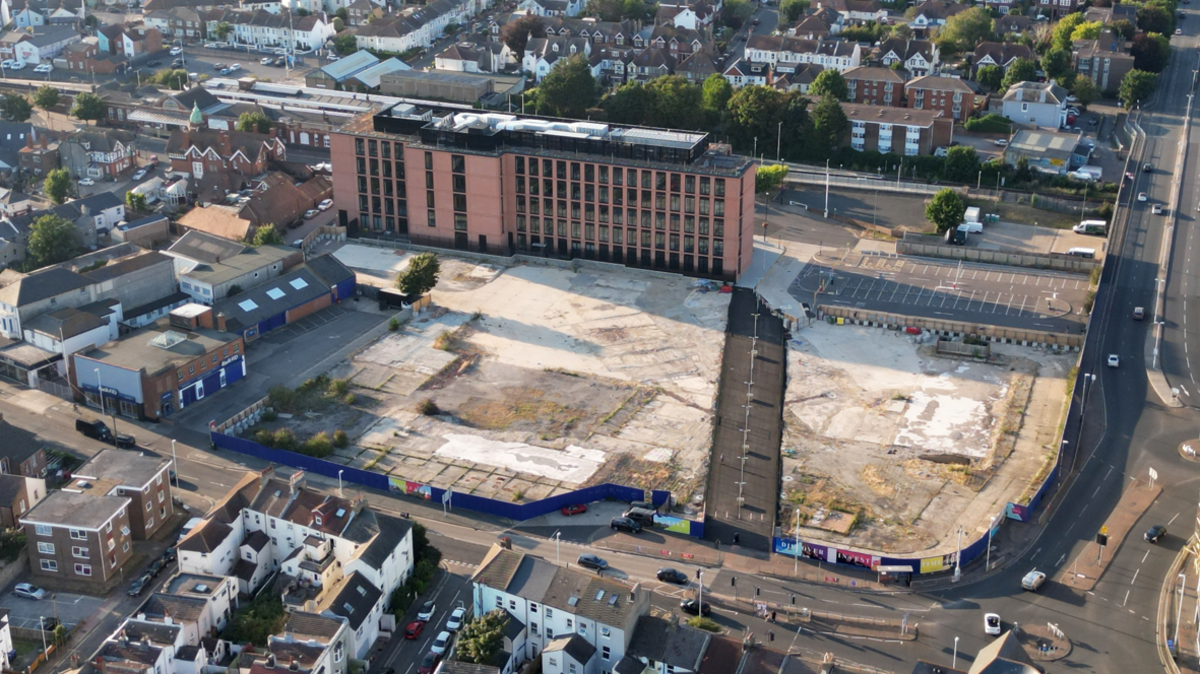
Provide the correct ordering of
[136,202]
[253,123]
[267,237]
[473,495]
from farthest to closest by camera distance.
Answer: [253,123] → [136,202] → [267,237] → [473,495]

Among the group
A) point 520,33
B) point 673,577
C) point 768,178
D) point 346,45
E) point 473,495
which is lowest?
point 673,577

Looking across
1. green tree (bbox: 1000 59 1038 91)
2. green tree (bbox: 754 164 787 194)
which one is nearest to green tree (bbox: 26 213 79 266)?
green tree (bbox: 754 164 787 194)

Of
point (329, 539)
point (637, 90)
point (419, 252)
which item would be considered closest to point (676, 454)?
point (329, 539)

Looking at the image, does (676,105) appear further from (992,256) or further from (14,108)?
(14,108)

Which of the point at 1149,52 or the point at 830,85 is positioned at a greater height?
the point at 1149,52

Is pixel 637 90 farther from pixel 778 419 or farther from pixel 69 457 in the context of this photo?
pixel 69 457

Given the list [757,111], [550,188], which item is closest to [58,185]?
[550,188]

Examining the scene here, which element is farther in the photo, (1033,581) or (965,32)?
(965,32)

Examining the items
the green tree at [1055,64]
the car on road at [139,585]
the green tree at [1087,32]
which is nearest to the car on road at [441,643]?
the car on road at [139,585]
